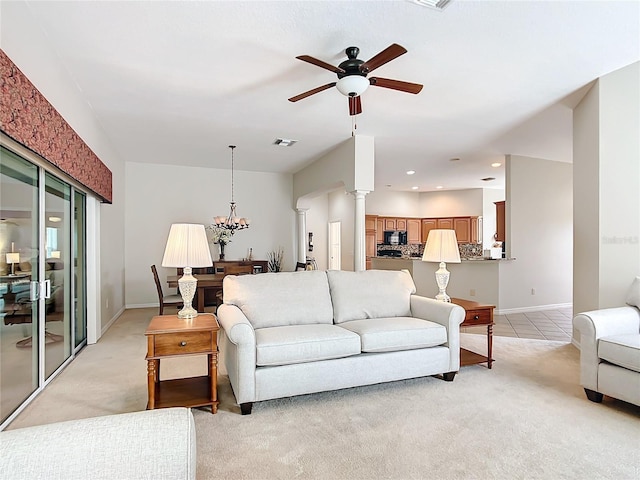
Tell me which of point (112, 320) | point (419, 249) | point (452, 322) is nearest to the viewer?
point (452, 322)

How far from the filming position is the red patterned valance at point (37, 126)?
84.0 inches

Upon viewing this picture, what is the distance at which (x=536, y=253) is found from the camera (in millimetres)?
6914

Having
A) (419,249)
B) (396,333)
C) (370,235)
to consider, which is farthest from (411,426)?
(419,249)

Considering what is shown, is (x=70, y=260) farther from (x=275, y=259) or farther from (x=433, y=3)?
(x=275, y=259)

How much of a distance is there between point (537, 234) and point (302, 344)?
5767 mm

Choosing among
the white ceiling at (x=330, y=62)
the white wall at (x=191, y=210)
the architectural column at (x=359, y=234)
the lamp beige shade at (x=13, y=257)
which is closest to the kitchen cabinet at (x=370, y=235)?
the white wall at (x=191, y=210)

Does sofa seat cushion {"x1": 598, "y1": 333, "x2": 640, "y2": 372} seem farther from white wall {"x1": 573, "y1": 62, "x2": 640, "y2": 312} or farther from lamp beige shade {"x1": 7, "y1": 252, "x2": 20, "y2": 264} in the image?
lamp beige shade {"x1": 7, "y1": 252, "x2": 20, "y2": 264}

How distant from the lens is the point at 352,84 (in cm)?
303

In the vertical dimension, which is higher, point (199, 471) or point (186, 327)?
point (186, 327)

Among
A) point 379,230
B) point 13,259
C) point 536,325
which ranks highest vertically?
point 379,230

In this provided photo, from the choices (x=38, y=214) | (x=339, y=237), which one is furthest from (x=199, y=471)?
(x=339, y=237)

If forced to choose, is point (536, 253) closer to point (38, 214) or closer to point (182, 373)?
point (182, 373)

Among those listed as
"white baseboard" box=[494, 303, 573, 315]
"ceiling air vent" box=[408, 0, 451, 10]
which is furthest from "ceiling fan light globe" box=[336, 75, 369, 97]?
"white baseboard" box=[494, 303, 573, 315]

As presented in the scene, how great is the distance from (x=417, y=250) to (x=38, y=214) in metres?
9.61
